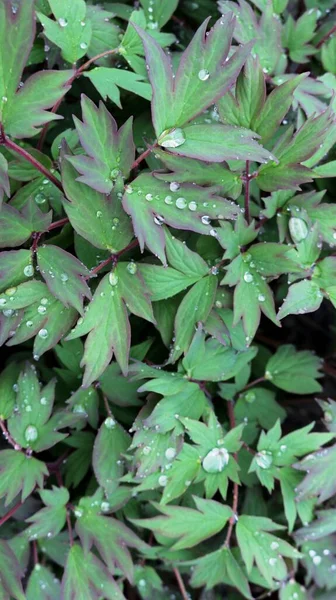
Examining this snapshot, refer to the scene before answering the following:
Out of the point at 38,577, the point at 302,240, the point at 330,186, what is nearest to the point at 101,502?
the point at 38,577

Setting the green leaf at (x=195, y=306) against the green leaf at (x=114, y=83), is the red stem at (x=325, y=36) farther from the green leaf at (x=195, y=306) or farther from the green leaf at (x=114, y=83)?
the green leaf at (x=195, y=306)

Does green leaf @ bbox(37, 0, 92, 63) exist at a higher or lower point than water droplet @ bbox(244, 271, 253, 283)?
higher

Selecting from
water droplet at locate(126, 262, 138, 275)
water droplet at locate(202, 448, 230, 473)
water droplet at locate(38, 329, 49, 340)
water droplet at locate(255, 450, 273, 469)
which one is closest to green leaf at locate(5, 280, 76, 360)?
water droplet at locate(38, 329, 49, 340)

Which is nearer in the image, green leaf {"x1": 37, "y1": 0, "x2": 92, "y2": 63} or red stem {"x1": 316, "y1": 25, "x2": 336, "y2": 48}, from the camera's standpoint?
green leaf {"x1": 37, "y1": 0, "x2": 92, "y2": 63}

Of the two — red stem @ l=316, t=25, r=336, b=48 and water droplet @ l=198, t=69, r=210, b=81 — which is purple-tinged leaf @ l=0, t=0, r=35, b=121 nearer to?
water droplet @ l=198, t=69, r=210, b=81

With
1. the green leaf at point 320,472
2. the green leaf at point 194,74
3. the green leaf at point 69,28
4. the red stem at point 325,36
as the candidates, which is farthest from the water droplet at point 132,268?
the red stem at point 325,36

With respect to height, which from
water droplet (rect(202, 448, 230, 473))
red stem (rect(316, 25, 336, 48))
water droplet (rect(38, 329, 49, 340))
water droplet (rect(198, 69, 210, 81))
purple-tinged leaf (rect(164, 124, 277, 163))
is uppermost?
water droplet (rect(198, 69, 210, 81))

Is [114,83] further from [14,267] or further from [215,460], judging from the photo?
[215,460]
